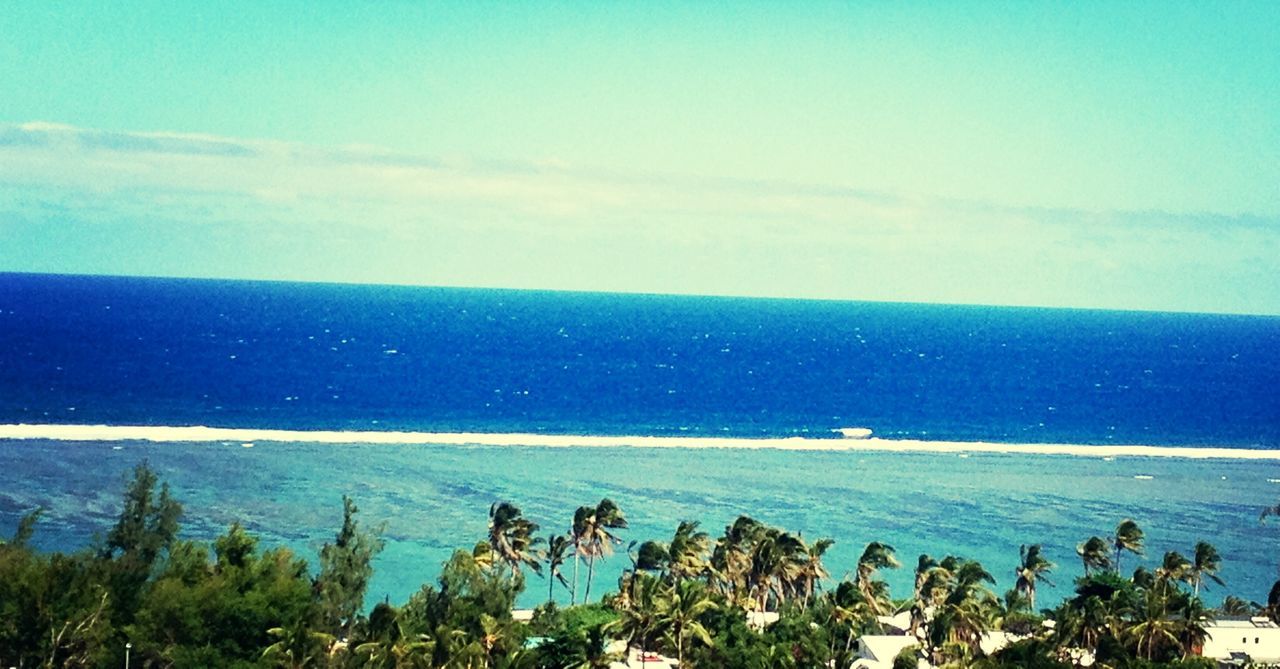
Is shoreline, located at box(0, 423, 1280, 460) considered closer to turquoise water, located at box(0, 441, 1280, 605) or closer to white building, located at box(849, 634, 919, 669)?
turquoise water, located at box(0, 441, 1280, 605)

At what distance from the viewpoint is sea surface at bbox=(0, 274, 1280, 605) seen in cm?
6462

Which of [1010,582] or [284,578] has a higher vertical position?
[284,578]

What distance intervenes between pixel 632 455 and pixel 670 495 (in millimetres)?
17092

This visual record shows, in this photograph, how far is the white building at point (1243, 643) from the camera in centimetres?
4022

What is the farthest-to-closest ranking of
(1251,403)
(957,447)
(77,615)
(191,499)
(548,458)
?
(1251,403) < (957,447) < (548,458) < (191,499) < (77,615)

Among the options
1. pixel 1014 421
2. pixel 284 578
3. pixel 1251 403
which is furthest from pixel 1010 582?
pixel 1251 403

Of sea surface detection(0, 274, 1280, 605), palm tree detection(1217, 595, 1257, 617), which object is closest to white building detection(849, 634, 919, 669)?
palm tree detection(1217, 595, 1257, 617)

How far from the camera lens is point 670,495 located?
73.9m

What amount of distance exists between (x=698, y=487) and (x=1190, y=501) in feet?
95.6

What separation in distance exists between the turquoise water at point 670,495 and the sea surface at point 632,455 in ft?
0.82

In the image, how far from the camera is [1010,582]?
57.4 m

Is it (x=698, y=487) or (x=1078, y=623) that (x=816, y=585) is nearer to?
(x=1078, y=623)

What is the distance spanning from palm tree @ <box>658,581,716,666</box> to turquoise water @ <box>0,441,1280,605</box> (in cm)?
1734

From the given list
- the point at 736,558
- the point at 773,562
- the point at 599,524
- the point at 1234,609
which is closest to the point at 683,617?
the point at 773,562
